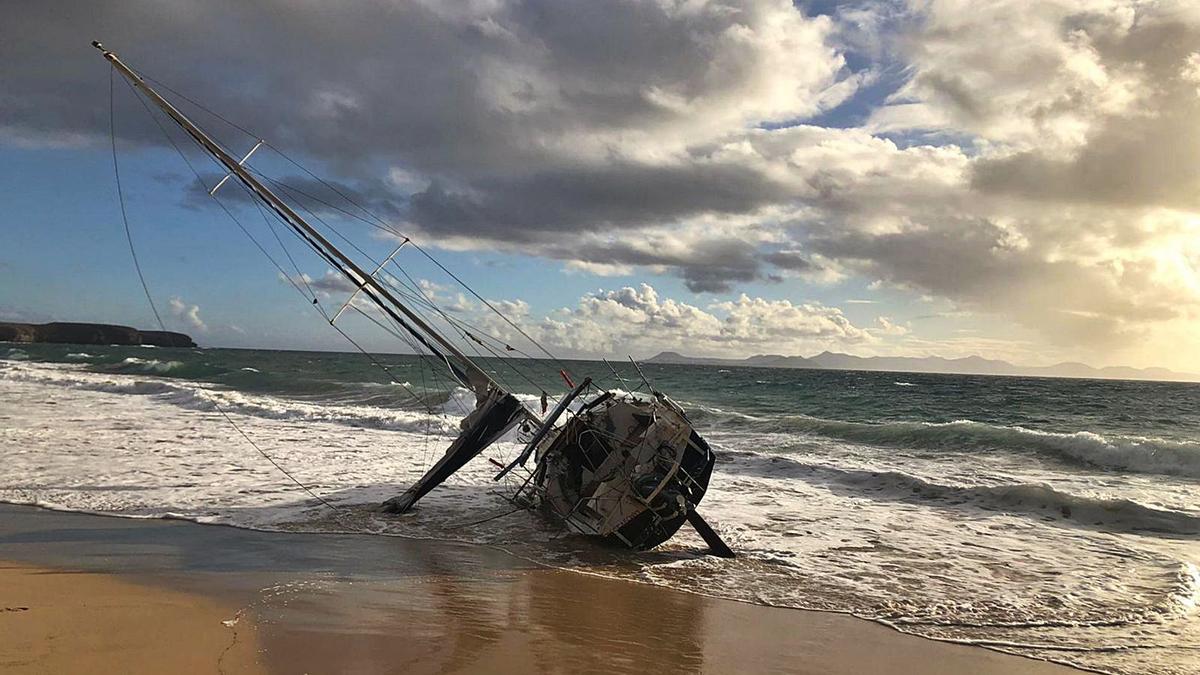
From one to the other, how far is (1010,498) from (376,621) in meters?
13.8

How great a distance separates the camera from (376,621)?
299 inches

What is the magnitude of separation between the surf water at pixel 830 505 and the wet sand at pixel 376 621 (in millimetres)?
929

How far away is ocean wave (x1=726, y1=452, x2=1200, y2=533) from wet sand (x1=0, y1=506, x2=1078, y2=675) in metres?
8.51

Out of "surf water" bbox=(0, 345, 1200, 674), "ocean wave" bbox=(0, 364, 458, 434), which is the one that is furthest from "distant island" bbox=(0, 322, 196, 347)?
"surf water" bbox=(0, 345, 1200, 674)

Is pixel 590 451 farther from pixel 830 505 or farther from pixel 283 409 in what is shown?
pixel 283 409

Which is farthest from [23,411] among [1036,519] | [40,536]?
[1036,519]

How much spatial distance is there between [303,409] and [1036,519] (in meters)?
26.0

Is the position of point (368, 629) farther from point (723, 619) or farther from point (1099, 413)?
point (1099, 413)

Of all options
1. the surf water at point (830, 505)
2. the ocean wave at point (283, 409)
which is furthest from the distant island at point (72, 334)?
the surf water at point (830, 505)

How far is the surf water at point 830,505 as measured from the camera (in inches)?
360

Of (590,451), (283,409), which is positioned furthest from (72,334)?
(590,451)

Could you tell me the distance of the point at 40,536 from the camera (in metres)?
10.5

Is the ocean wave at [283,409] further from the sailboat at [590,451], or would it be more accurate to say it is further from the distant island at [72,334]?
the distant island at [72,334]

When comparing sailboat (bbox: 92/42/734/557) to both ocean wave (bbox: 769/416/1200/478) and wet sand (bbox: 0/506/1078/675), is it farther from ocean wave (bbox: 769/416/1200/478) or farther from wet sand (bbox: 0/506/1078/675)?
ocean wave (bbox: 769/416/1200/478)
